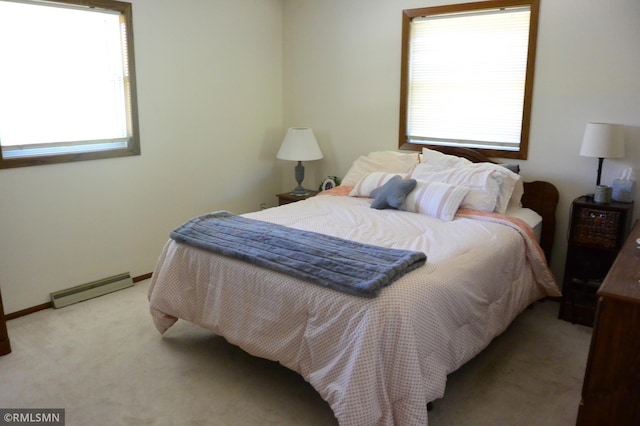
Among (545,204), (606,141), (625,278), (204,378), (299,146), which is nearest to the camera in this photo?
(625,278)

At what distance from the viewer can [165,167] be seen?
4.04 metres

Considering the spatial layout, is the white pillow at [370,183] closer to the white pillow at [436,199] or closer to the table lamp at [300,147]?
the white pillow at [436,199]

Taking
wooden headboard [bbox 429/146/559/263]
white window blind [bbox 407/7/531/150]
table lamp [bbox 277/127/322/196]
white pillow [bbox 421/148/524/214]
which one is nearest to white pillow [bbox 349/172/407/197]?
white pillow [bbox 421/148/524/214]

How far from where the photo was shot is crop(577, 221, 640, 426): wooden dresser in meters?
1.76

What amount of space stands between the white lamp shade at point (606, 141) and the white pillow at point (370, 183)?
1225 mm

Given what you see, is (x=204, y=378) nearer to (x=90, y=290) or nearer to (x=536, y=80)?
(x=90, y=290)

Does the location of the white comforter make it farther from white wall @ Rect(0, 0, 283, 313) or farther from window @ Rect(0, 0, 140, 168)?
window @ Rect(0, 0, 140, 168)

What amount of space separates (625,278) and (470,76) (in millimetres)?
2265

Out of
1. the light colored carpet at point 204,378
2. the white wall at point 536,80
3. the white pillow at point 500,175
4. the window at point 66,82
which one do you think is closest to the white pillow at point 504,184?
the white pillow at point 500,175

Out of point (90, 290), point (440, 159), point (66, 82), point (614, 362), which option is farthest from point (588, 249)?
point (66, 82)

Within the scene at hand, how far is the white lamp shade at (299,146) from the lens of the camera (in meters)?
4.38

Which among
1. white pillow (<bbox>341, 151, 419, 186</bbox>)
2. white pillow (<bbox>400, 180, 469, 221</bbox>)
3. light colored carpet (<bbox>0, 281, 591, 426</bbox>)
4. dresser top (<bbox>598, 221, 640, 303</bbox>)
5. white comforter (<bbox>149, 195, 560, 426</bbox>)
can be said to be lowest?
light colored carpet (<bbox>0, 281, 591, 426</bbox>)

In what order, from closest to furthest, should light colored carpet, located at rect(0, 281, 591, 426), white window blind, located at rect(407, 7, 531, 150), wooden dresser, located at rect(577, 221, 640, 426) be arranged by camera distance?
1. wooden dresser, located at rect(577, 221, 640, 426)
2. light colored carpet, located at rect(0, 281, 591, 426)
3. white window blind, located at rect(407, 7, 531, 150)

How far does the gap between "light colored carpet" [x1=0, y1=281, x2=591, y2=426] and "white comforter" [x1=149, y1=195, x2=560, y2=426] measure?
228 millimetres
